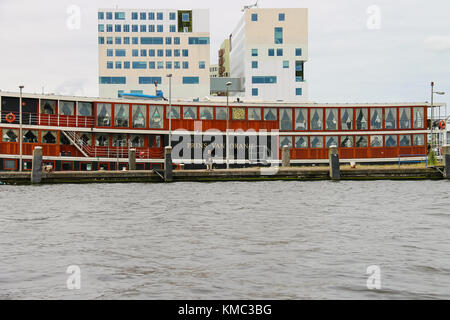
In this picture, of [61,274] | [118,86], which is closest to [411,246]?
[61,274]

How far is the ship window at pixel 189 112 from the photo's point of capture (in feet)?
143

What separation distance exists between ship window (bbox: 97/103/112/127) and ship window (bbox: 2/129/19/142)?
589 cm

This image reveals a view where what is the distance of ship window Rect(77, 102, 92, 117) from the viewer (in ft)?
136

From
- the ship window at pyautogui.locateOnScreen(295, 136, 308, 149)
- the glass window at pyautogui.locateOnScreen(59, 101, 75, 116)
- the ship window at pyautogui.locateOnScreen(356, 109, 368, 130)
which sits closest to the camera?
the glass window at pyautogui.locateOnScreen(59, 101, 75, 116)

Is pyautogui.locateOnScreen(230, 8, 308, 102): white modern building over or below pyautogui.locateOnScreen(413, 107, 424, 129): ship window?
over

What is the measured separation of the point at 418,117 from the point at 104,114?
2559 centimetres

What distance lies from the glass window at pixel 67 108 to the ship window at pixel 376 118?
23.7m

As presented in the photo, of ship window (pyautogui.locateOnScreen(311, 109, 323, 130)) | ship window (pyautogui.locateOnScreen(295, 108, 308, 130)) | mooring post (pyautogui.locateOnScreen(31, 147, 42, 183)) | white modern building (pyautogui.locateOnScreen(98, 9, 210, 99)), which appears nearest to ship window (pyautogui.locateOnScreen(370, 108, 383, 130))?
ship window (pyautogui.locateOnScreen(311, 109, 323, 130))

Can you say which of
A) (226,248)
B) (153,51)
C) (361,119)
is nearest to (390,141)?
(361,119)

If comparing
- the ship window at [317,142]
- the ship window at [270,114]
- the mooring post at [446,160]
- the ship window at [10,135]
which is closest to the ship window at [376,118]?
the ship window at [317,142]

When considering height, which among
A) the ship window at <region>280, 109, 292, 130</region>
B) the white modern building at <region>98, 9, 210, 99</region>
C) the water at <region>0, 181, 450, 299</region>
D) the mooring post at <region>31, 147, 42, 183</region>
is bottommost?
the water at <region>0, 181, 450, 299</region>

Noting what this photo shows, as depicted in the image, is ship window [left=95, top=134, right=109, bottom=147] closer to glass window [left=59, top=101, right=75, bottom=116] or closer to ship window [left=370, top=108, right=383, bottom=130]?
glass window [left=59, top=101, right=75, bottom=116]

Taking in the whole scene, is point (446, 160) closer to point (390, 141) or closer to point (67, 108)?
point (390, 141)

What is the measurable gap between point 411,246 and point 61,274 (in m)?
7.47
